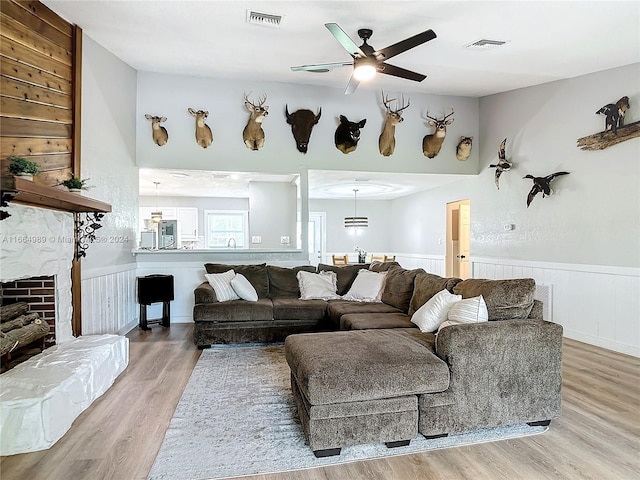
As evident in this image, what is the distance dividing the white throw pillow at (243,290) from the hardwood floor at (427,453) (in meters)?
1.45

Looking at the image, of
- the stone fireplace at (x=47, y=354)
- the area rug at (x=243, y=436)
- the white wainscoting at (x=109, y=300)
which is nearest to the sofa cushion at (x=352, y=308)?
the area rug at (x=243, y=436)

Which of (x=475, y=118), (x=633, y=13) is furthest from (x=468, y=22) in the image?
(x=475, y=118)

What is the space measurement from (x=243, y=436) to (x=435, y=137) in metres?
5.20

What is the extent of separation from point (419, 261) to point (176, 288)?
580 centimetres

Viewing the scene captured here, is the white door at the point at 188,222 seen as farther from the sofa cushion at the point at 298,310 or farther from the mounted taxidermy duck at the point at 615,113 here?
the mounted taxidermy duck at the point at 615,113

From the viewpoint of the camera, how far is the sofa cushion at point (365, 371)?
2123mm

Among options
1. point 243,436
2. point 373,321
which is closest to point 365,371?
point 243,436

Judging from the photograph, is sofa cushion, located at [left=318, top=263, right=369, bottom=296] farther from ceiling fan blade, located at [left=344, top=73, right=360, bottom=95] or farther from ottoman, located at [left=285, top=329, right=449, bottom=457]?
ottoman, located at [left=285, top=329, right=449, bottom=457]

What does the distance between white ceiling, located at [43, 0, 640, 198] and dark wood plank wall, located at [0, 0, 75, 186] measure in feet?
0.94

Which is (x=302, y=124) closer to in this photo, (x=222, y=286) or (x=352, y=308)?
(x=222, y=286)

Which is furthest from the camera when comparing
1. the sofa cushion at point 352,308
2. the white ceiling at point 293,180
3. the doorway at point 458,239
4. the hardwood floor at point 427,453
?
the doorway at point 458,239

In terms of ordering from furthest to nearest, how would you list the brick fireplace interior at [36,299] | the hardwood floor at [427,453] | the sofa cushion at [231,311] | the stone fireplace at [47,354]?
the sofa cushion at [231,311] → the brick fireplace interior at [36,299] → the stone fireplace at [47,354] → the hardwood floor at [427,453]

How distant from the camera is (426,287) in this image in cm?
370

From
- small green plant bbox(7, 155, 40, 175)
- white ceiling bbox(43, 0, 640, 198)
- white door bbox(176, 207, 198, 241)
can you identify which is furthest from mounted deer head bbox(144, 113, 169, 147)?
white door bbox(176, 207, 198, 241)
